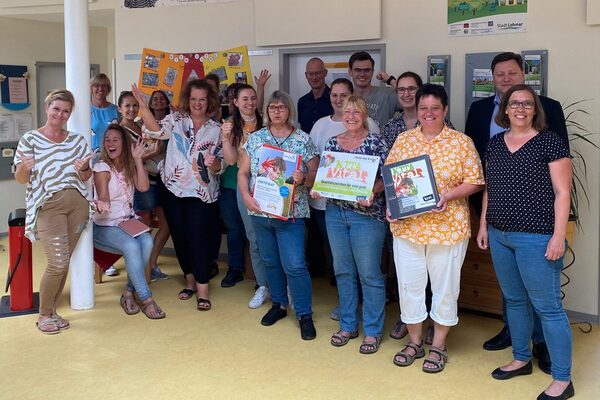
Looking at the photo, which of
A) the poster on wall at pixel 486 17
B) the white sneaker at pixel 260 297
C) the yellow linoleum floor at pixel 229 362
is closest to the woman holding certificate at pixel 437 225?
the yellow linoleum floor at pixel 229 362

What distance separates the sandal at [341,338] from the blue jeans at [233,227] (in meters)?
1.48

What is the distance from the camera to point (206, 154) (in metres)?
4.46

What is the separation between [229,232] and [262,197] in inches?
57.2

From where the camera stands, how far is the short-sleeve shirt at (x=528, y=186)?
9.86 ft

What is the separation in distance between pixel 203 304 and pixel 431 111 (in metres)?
2.28

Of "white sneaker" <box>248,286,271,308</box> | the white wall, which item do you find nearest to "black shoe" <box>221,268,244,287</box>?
"white sneaker" <box>248,286,271,308</box>

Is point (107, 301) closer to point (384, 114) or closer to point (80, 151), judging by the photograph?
point (80, 151)

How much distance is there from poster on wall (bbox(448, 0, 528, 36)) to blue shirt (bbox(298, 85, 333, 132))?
1086mm

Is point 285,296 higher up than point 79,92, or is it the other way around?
point 79,92

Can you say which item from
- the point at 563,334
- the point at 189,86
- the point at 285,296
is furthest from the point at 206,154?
the point at 563,334

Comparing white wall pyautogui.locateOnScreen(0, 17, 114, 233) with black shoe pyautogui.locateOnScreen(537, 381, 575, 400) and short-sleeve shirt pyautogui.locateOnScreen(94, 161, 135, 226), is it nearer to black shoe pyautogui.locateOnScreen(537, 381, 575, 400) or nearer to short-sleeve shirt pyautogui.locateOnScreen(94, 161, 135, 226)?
short-sleeve shirt pyautogui.locateOnScreen(94, 161, 135, 226)

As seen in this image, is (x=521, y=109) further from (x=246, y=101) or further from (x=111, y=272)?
(x=111, y=272)

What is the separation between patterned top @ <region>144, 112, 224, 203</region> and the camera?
445cm

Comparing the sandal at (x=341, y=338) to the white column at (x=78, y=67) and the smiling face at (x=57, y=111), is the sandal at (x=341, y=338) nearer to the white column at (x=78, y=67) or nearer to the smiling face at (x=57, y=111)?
the white column at (x=78, y=67)
